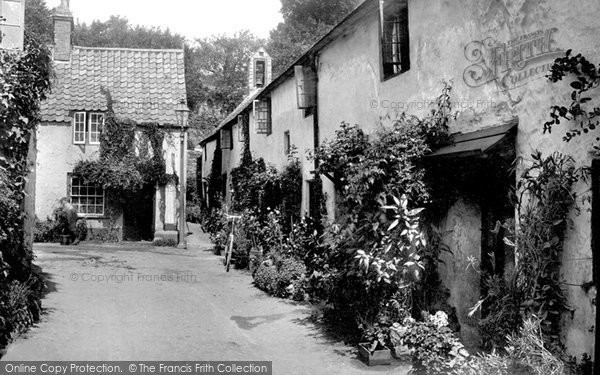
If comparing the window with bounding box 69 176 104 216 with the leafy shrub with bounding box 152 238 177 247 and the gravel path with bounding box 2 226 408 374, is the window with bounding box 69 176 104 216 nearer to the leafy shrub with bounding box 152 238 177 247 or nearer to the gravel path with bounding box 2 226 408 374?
the leafy shrub with bounding box 152 238 177 247

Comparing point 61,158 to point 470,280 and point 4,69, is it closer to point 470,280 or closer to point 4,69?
point 4,69

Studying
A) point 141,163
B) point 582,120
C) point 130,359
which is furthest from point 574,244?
point 141,163

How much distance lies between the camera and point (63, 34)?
2336 centimetres

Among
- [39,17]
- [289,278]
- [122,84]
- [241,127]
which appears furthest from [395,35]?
[39,17]

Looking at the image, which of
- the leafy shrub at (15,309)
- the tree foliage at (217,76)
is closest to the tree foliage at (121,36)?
the tree foliage at (217,76)

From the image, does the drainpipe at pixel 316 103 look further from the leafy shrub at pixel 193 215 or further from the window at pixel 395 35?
the leafy shrub at pixel 193 215

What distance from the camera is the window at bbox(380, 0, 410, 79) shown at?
9109 millimetres

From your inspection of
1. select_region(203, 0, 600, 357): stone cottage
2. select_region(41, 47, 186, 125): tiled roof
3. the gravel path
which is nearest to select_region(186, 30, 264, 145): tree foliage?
select_region(41, 47, 186, 125): tiled roof

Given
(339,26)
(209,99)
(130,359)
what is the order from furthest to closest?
(209,99)
(339,26)
(130,359)

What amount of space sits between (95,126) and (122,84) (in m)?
2.63

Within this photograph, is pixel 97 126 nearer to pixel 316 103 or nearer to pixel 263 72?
pixel 263 72

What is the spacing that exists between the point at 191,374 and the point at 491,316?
3625mm

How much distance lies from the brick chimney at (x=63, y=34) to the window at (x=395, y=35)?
60.0ft

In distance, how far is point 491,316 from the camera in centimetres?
606
